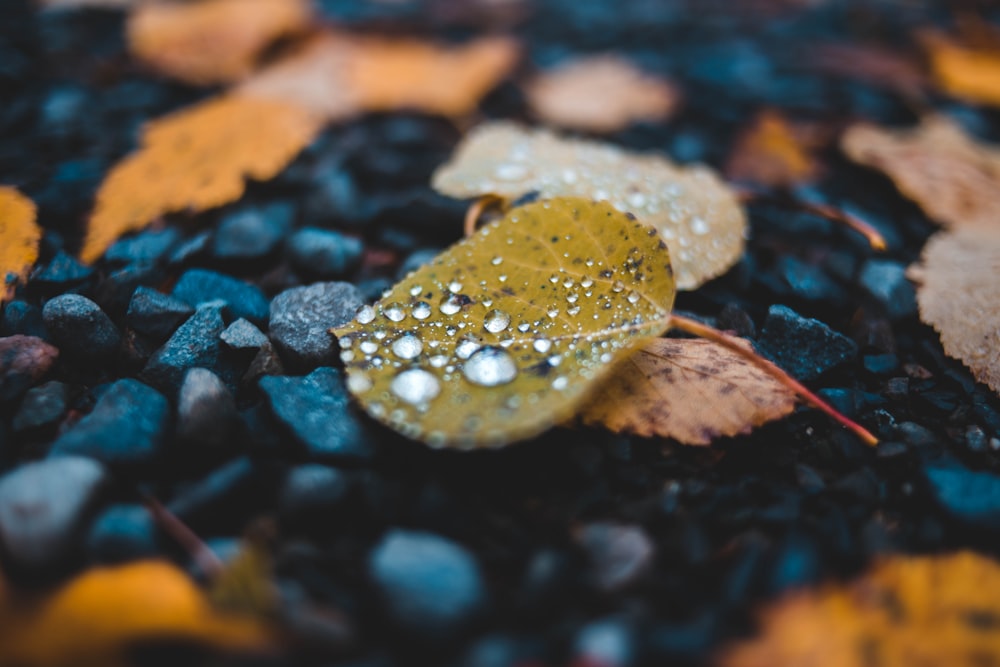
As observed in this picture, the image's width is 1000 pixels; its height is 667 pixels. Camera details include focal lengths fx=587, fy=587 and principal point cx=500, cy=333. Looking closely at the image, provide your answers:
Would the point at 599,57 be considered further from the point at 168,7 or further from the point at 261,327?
the point at 261,327

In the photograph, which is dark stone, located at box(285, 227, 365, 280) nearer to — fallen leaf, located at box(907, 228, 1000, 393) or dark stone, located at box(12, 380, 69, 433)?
dark stone, located at box(12, 380, 69, 433)

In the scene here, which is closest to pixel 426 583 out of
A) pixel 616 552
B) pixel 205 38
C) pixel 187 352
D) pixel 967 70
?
pixel 616 552

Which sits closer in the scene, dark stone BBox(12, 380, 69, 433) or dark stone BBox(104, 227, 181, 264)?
dark stone BBox(12, 380, 69, 433)

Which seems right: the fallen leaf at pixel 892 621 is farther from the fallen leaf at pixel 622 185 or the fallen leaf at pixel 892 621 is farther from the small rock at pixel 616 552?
the fallen leaf at pixel 622 185

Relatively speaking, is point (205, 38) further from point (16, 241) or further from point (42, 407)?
point (42, 407)

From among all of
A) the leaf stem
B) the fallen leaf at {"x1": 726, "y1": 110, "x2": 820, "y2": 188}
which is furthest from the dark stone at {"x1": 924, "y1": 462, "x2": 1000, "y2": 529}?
the fallen leaf at {"x1": 726, "y1": 110, "x2": 820, "y2": 188}
